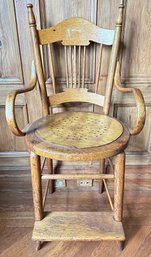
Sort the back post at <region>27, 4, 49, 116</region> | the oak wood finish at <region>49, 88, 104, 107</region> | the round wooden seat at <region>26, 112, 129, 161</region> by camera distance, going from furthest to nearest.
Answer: the oak wood finish at <region>49, 88, 104, 107</region>, the back post at <region>27, 4, 49, 116</region>, the round wooden seat at <region>26, 112, 129, 161</region>

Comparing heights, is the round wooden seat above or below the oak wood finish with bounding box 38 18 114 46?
below

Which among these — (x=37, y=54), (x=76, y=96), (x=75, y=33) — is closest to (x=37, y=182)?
(x=76, y=96)

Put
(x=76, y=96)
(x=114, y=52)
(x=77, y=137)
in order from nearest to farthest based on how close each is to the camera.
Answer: (x=77, y=137), (x=114, y=52), (x=76, y=96)

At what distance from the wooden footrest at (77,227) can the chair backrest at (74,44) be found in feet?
1.58

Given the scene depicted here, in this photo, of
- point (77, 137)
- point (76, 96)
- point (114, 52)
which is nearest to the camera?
point (77, 137)

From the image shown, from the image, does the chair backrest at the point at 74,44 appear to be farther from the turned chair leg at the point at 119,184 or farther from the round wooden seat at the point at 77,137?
the turned chair leg at the point at 119,184

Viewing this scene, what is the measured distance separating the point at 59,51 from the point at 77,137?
0.47 meters

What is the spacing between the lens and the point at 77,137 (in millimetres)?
830

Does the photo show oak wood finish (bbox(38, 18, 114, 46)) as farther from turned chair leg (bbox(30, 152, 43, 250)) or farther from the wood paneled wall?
turned chair leg (bbox(30, 152, 43, 250))

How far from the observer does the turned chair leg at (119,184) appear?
830 mm

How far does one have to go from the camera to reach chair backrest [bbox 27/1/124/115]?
921 mm

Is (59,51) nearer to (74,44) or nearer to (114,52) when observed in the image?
(74,44)

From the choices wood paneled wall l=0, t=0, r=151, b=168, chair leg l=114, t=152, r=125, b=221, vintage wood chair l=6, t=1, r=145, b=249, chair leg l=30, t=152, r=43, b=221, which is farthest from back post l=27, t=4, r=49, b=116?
chair leg l=114, t=152, r=125, b=221

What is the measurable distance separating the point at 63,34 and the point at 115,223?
2.83ft
